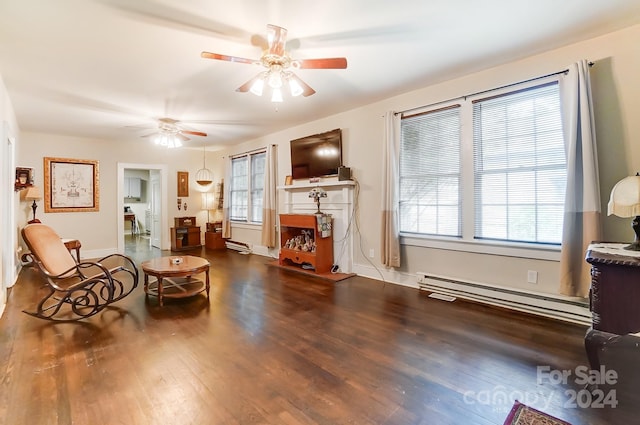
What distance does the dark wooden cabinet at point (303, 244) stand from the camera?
4883mm

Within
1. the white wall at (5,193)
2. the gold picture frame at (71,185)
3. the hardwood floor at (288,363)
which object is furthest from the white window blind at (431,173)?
the gold picture frame at (71,185)

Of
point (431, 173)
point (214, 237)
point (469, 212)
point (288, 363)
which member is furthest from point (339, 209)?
point (214, 237)

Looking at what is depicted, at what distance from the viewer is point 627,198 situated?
1.99 metres

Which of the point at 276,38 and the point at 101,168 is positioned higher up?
the point at 276,38

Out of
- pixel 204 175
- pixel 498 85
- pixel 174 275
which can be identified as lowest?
pixel 174 275

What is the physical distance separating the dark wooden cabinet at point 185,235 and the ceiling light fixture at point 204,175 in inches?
38.5

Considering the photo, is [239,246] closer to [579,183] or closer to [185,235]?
[185,235]

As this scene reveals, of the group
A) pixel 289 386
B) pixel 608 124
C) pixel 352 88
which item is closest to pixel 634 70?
pixel 608 124

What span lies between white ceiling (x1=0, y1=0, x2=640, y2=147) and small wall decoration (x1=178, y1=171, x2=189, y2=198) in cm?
346

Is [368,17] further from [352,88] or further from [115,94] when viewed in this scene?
[115,94]

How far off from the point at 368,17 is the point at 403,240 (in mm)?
2757

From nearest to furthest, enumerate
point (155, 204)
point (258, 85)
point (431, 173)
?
point (258, 85)
point (431, 173)
point (155, 204)

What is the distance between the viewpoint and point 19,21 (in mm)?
2338

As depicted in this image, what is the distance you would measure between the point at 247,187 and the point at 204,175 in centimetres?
165
